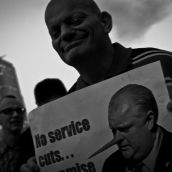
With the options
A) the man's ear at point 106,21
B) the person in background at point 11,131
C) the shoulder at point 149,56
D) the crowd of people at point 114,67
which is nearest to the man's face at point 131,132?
the crowd of people at point 114,67

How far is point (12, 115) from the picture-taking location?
204 centimetres

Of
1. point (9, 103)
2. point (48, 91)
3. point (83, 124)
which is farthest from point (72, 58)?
point (9, 103)

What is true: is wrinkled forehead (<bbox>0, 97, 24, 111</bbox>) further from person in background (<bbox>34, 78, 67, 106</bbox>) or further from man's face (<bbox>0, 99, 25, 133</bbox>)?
person in background (<bbox>34, 78, 67, 106</bbox>)

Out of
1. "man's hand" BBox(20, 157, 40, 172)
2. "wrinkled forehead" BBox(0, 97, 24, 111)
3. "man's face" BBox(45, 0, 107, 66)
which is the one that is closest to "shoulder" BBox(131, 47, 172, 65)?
"man's face" BBox(45, 0, 107, 66)

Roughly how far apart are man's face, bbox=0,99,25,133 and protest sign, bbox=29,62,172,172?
112cm

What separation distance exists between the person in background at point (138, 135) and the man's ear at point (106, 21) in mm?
229

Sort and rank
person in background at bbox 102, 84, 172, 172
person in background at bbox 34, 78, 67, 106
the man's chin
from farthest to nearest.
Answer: person in background at bbox 34, 78, 67, 106 → the man's chin → person in background at bbox 102, 84, 172, 172

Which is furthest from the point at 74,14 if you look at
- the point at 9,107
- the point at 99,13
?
the point at 9,107

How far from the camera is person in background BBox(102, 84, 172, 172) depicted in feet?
2.23

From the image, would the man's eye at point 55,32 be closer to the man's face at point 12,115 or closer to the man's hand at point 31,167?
the man's hand at point 31,167

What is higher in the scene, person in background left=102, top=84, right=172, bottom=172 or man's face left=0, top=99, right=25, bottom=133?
man's face left=0, top=99, right=25, bottom=133

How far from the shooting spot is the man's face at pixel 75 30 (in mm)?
806

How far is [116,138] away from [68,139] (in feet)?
0.52

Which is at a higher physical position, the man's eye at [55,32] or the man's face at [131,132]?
the man's eye at [55,32]
